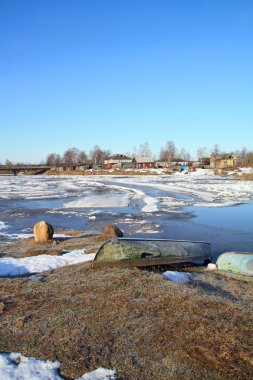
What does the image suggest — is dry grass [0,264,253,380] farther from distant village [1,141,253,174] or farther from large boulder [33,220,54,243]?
distant village [1,141,253,174]

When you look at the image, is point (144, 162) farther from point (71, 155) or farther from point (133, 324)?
point (133, 324)

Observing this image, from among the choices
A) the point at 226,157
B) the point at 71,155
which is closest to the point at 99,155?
the point at 71,155

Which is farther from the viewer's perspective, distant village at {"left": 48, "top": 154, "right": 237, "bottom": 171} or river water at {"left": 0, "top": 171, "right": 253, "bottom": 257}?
distant village at {"left": 48, "top": 154, "right": 237, "bottom": 171}

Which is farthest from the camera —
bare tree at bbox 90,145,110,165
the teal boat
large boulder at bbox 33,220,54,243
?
bare tree at bbox 90,145,110,165

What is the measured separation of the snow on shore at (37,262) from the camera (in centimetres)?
991

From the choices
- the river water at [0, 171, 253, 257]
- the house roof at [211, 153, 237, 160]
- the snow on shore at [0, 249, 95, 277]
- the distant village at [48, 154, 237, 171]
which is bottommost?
the river water at [0, 171, 253, 257]

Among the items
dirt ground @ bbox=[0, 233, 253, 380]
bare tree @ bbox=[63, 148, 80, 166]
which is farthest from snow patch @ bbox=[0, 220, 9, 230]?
bare tree @ bbox=[63, 148, 80, 166]

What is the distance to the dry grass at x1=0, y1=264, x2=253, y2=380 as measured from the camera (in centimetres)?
495

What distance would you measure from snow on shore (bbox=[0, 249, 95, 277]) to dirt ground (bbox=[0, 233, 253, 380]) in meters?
1.11

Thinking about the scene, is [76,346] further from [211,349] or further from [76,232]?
[76,232]

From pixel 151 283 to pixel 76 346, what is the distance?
299cm

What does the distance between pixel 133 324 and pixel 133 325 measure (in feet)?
0.10

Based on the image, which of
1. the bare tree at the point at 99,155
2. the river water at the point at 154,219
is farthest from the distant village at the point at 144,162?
the river water at the point at 154,219

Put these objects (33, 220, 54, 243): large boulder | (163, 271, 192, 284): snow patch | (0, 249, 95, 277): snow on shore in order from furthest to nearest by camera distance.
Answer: (33, 220, 54, 243): large boulder < (0, 249, 95, 277): snow on shore < (163, 271, 192, 284): snow patch
